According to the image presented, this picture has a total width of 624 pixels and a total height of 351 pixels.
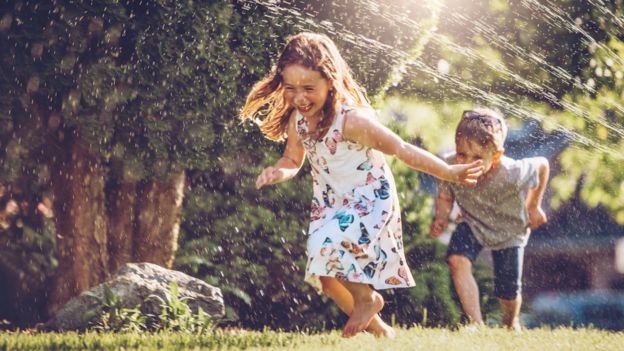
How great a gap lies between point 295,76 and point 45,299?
3576 mm

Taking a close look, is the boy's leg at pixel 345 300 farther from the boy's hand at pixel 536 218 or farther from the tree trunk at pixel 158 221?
the tree trunk at pixel 158 221

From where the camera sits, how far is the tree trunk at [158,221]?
6.34m

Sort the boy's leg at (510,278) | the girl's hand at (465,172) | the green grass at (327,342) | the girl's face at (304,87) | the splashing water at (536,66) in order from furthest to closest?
the splashing water at (536,66) → the boy's leg at (510,278) → the girl's face at (304,87) → the girl's hand at (465,172) → the green grass at (327,342)

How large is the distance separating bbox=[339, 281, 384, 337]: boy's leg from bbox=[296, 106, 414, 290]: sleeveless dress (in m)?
0.04

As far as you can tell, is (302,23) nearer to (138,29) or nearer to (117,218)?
(138,29)

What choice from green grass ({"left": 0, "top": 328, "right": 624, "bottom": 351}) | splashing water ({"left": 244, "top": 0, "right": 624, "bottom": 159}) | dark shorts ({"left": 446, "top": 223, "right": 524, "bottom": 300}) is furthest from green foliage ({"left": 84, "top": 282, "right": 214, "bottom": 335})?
splashing water ({"left": 244, "top": 0, "right": 624, "bottom": 159})

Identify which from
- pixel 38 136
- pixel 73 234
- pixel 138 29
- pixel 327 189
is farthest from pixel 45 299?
pixel 327 189

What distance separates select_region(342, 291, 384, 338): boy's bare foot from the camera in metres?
4.23

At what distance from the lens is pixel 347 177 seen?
14.9ft

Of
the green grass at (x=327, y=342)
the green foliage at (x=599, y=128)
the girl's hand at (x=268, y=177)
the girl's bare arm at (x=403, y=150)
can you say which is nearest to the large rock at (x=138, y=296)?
the green grass at (x=327, y=342)

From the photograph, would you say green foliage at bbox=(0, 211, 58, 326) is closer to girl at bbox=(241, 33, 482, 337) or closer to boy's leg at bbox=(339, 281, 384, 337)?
girl at bbox=(241, 33, 482, 337)

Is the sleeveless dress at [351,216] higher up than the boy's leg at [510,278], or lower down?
higher up

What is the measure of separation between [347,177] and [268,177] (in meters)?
0.43

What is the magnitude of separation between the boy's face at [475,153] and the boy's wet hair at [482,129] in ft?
0.06
